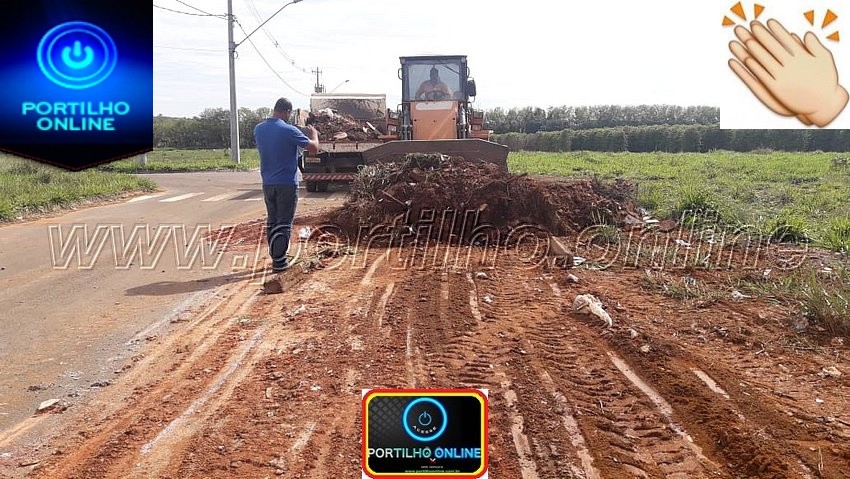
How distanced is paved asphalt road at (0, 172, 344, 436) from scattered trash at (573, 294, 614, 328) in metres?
3.54

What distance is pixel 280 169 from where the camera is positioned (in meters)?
7.31

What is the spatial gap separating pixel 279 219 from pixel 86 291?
2.09 metres

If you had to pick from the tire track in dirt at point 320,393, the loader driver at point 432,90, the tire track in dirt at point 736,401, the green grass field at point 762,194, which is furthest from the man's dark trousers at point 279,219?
the loader driver at point 432,90

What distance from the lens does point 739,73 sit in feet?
21.3

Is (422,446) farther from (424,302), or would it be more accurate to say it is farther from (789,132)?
(789,132)

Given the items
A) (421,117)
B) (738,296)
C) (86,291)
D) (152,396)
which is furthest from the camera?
(421,117)

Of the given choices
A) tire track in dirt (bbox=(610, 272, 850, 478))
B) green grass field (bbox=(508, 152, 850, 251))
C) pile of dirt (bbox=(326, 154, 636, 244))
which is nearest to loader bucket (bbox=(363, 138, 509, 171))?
pile of dirt (bbox=(326, 154, 636, 244))

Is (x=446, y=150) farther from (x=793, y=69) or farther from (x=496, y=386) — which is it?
(x=496, y=386)

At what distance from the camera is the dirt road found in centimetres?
310

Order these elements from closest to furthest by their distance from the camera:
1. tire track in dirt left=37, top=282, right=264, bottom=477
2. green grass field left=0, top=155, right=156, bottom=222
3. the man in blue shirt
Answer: tire track in dirt left=37, top=282, right=264, bottom=477, the man in blue shirt, green grass field left=0, top=155, right=156, bottom=222

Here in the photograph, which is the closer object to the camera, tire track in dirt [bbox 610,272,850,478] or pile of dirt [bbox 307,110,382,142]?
tire track in dirt [bbox 610,272,850,478]

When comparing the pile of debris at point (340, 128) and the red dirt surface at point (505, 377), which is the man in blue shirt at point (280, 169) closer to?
the red dirt surface at point (505, 377)

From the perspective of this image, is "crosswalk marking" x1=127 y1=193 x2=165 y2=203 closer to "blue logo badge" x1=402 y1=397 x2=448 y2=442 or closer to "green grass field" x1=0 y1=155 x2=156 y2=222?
"green grass field" x1=0 y1=155 x2=156 y2=222

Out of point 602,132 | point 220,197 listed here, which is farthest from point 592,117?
point 220,197
